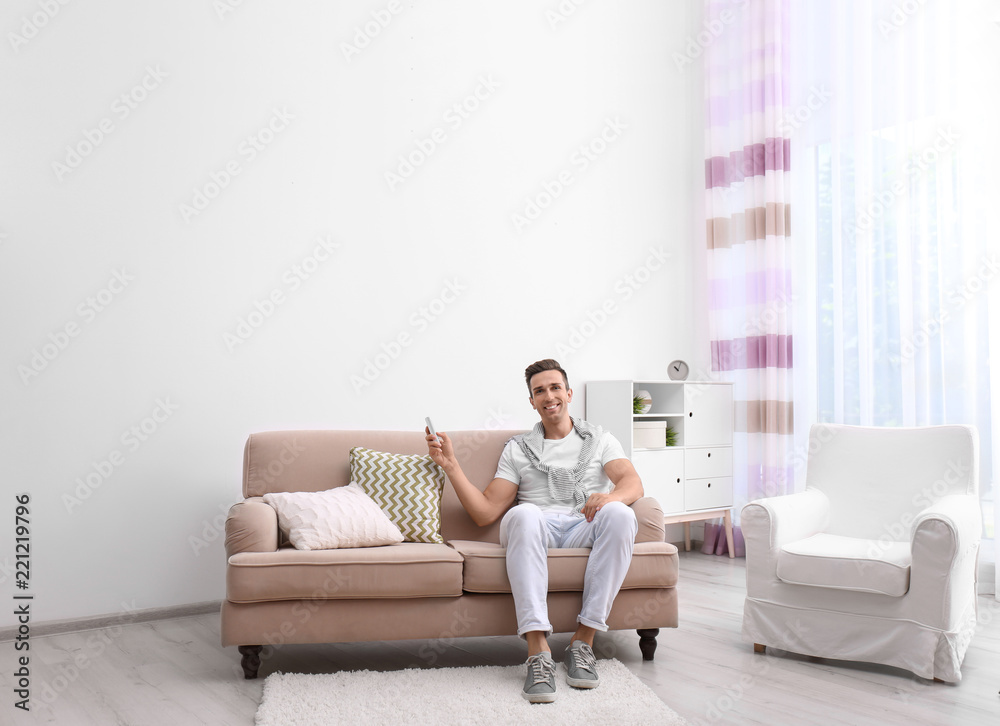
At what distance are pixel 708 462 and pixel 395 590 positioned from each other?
8.41 feet

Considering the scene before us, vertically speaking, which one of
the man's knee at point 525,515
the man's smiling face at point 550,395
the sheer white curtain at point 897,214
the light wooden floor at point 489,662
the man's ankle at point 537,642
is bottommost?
the light wooden floor at point 489,662

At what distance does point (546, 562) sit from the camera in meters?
2.62

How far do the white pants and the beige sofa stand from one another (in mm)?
62

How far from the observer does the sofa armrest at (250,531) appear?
2559 millimetres

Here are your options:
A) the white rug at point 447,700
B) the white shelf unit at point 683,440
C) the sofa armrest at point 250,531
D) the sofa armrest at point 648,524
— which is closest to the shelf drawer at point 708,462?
the white shelf unit at point 683,440

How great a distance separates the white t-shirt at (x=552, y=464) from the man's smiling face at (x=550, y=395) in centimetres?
10

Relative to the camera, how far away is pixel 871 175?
418 centimetres

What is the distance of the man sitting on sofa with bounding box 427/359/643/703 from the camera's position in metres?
2.52

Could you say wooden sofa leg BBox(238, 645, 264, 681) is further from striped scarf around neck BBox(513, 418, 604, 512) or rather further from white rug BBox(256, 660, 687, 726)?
striped scarf around neck BBox(513, 418, 604, 512)

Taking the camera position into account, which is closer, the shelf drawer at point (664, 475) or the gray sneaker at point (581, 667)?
the gray sneaker at point (581, 667)

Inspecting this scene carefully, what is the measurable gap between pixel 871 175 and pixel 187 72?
331 cm

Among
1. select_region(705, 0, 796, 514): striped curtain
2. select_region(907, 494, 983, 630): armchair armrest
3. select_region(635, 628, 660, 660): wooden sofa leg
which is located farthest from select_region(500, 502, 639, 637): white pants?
select_region(705, 0, 796, 514): striped curtain

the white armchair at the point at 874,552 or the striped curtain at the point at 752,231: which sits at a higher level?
A: the striped curtain at the point at 752,231

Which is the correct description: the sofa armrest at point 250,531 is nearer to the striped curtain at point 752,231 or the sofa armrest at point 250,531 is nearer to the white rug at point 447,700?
the white rug at point 447,700
